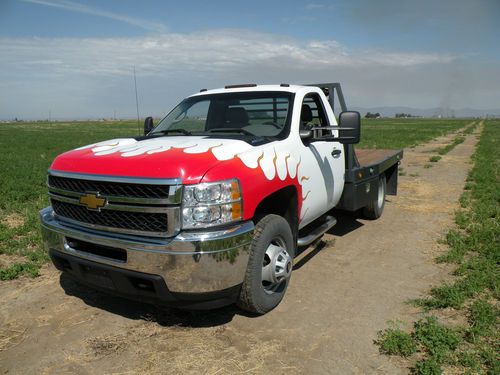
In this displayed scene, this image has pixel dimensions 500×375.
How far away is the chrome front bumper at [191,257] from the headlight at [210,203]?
0.26 feet

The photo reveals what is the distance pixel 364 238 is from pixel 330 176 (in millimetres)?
1619

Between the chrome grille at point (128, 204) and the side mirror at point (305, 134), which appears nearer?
the chrome grille at point (128, 204)

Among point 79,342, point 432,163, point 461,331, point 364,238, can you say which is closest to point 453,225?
point 364,238

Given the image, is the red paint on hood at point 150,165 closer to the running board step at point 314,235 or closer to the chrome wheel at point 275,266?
the chrome wheel at point 275,266

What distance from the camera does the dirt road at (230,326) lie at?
295cm

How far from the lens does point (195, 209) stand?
2.87 meters

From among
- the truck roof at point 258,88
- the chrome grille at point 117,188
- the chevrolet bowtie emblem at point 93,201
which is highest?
the truck roof at point 258,88

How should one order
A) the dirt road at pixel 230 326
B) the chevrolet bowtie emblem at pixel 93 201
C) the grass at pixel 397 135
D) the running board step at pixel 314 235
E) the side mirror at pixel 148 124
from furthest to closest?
the grass at pixel 397 135
the side mirror at pixel 148 124
the running board step at pixel 314 235
the chevrolet bowtie emblem at pixel 93 201
the dirt road at pixel 230 326

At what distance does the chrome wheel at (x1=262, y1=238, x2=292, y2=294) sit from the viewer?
11.6ft

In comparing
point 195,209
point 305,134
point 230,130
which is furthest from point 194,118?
point 195,209

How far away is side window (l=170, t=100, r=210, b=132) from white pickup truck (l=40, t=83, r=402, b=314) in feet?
0.70

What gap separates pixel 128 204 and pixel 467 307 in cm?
308

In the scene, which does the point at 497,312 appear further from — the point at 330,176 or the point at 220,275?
the point at 220,275

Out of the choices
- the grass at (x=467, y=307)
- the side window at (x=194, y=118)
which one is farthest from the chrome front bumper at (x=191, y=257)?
the side window at (x=194, y=118)
